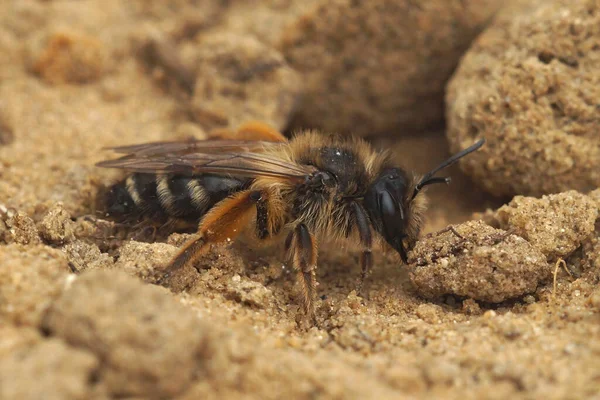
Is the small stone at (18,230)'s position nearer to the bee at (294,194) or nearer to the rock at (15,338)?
the bee at (294,194)

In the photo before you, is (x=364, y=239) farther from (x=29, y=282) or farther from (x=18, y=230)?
(x=18, y=230)

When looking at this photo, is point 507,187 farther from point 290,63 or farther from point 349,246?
point 290,63

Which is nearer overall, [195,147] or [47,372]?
[47,372]

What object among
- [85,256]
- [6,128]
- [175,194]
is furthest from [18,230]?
[6,128]

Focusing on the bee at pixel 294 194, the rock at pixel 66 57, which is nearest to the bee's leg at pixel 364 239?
the bee at pixel 294 194

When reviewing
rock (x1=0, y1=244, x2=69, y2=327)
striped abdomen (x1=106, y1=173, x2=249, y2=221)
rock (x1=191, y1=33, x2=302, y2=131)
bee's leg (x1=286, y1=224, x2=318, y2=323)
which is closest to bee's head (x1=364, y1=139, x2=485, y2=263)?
bee's leg (x1=286, y1=224, x2=318, y2=323)

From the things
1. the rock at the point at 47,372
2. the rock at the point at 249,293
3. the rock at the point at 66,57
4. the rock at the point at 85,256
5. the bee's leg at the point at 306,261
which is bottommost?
the rock at the point at 47,372
